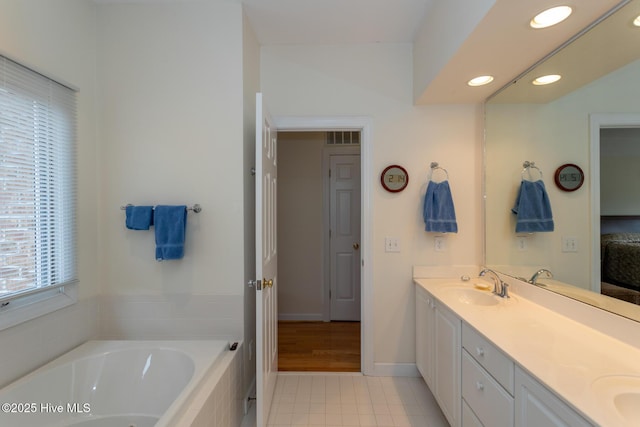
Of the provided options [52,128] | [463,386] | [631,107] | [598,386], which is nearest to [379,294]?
[463,386]

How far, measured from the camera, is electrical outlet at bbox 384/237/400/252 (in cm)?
229

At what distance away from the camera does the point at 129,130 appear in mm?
1886

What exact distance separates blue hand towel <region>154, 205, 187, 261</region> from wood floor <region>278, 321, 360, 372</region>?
142 cm

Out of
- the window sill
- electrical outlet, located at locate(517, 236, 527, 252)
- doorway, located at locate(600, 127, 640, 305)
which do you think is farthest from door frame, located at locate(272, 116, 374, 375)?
the window sill

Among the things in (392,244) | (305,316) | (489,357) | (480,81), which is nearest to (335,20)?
(480,81)

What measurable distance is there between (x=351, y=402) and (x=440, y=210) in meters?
1.53

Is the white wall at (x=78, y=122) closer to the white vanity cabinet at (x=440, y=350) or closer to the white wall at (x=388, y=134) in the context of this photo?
the white wall at (x=388, y=134)

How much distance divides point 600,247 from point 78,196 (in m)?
2.81

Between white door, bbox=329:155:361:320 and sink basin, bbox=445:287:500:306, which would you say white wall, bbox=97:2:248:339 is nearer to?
sink basin, bbox=445:287:500:306

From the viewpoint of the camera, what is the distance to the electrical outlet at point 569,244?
1447 millimetres

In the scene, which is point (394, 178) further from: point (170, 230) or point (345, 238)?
point (170, 230)

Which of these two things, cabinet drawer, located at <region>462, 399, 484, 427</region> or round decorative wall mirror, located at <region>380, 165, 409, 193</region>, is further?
round decorative wall mirror, located at <region>380, 165, 409, 193</region>

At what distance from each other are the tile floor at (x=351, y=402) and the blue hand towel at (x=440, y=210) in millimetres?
1227

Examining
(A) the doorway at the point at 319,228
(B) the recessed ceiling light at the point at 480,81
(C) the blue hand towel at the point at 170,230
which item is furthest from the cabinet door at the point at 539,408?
(A) the doorway at the point at 319,228
